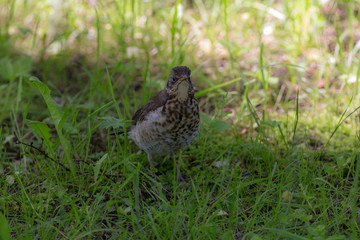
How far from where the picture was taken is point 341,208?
245cm

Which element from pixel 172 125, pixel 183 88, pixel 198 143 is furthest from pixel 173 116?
pixel 198 143

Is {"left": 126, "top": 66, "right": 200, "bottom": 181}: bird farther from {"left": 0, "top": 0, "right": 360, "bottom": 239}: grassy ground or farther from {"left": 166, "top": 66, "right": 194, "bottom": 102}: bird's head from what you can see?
{"left": 0, "top": 0, "right": 360, "bottom": 239}: grassy ground

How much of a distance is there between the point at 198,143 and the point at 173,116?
2.31ft

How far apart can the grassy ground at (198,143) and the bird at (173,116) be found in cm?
26

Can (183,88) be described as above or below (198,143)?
above

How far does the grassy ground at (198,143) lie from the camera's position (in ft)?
7.72

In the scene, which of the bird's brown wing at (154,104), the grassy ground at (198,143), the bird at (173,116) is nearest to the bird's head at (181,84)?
the bird at (173,116)

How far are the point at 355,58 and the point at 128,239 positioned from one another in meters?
3.39

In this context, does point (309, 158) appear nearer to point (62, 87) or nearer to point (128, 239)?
point (128, 239)

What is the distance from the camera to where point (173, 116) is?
2773 mm

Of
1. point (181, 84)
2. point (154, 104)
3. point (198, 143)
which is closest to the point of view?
point (181, 84)

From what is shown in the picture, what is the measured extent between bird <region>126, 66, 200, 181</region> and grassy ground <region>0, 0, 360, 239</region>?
26 centimetres

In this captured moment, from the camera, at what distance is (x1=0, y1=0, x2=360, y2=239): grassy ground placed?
235cm

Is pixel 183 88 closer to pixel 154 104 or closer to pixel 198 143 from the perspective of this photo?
pixel 154 104
